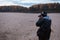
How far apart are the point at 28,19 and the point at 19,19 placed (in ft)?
0.93

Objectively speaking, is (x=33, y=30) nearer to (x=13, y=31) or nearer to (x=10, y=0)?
(x=13, y=31)

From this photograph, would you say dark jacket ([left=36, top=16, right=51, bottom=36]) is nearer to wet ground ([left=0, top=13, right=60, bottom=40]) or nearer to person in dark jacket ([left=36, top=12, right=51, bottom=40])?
person in dark jacket ([left=36, top=12, right=51, bottom=40])

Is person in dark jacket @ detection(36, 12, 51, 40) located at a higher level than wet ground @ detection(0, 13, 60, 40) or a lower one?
higher

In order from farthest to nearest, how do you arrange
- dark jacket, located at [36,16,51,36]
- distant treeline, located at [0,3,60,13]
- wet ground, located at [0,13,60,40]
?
distant treeline, located at [0,3,60,13] → wet ground, located at [0,13,60,40] → dark jacket, located at [36,16,51,36]

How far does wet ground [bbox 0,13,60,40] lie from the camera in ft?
15.6

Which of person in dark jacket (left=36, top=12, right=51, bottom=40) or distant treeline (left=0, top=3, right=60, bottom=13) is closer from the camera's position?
person in dark jacket (left=36, top=12, right=51, bottom=40)

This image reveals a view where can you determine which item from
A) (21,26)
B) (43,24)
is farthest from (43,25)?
(21,26)

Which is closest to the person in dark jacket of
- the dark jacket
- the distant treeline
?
the dark jacket

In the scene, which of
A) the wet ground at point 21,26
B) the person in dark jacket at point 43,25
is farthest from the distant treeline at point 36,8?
the person in dark jacket at point 43,25

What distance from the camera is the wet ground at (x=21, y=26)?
474cm

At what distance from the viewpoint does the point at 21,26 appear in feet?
16.1

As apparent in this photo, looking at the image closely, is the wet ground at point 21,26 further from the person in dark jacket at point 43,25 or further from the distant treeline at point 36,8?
the person in dark jacket at point 43,25

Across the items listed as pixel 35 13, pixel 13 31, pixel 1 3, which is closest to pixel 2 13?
pixel 1 3

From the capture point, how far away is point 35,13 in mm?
4953
